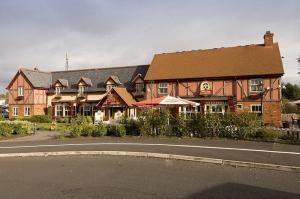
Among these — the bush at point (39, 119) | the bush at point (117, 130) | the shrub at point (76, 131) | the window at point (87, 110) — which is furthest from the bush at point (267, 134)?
the bush at point (39, 119)

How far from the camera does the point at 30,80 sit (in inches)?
1790

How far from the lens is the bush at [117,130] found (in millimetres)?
19812

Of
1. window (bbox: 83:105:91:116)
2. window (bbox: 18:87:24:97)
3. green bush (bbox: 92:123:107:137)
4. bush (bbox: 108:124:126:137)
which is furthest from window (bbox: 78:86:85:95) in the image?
green bush (bbox: 92:123:107:137)

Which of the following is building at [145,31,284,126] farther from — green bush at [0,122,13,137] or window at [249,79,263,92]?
green bush at [0,122,13,137]

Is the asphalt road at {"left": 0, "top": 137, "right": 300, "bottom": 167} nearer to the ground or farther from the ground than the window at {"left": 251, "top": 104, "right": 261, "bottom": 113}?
nearer to the ground

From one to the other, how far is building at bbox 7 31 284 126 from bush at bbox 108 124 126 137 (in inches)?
411

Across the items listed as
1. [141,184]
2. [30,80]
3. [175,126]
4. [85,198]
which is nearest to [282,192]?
[141,184]

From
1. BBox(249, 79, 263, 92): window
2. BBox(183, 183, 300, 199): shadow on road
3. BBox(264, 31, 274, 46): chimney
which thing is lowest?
BBox(183, 183, 300, 199): shadow on road

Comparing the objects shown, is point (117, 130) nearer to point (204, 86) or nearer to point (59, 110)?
point (204, 86)

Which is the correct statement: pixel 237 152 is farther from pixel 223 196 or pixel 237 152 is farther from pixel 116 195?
pixel 116 195

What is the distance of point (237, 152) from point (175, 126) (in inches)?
251

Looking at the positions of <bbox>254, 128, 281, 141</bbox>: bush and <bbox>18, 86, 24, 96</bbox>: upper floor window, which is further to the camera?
<bbox>18, 86, 24, 96</bbox>: upper floor window

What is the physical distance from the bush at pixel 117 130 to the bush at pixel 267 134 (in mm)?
7345

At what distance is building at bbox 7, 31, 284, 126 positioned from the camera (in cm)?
3331
